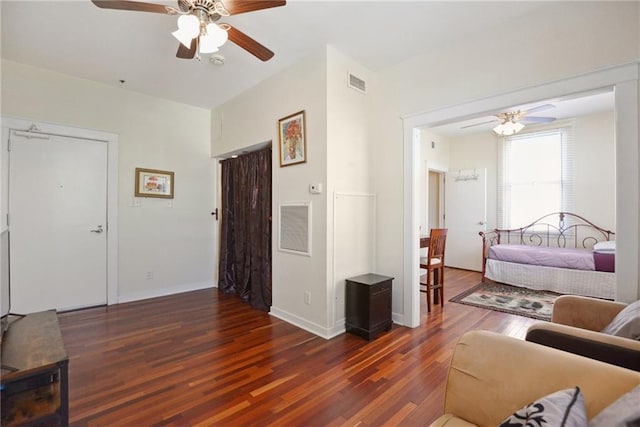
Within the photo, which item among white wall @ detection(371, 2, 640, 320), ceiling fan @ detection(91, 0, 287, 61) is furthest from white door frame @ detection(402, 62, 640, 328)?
ceiling fan @ detection(91, 0, 287, 61)

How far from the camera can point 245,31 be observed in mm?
2641

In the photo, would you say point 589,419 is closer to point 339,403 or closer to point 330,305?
point 339,403

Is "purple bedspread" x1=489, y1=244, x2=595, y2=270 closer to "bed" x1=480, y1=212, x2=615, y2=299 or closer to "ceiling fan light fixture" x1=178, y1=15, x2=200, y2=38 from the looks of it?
"bed" x1=480, y1=212, x2=615, y2=299

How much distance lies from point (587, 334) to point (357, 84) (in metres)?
2.80

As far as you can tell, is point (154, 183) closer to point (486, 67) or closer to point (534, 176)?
point (486, 67)

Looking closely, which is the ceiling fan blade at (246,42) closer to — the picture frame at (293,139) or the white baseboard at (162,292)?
the picture frame at (293,139)

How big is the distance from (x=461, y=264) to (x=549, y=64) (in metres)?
4.48

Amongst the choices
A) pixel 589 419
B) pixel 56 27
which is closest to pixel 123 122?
pixel 56 27

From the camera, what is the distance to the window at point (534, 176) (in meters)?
4.93

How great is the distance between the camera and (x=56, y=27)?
2605mm

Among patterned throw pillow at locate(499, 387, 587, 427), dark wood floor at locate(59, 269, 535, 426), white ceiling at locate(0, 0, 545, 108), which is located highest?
white ceiling at locate(0, 0, 545, 108)

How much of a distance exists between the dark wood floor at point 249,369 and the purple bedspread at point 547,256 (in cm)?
151

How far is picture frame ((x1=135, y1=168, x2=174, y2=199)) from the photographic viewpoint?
13.4 ft

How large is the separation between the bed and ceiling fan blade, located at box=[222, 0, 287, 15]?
4739 millimetres
